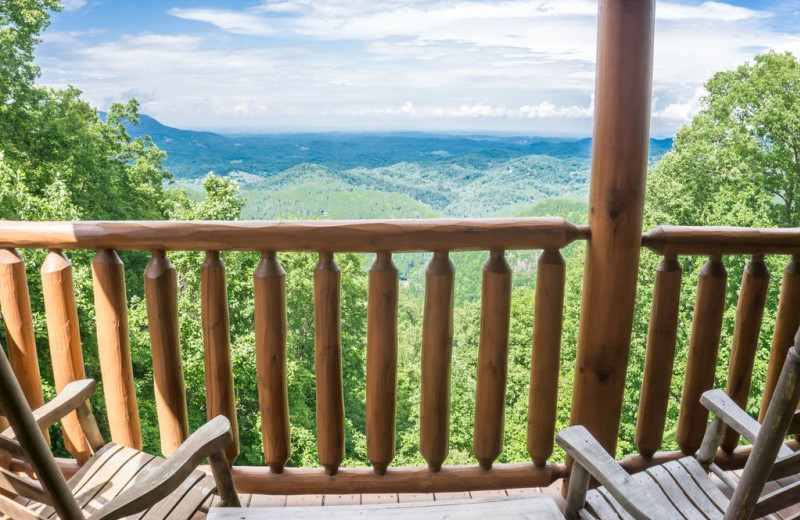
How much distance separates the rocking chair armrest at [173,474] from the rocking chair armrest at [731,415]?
1.07m

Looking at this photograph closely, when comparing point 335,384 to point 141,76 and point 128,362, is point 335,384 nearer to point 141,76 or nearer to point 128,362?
point 128,362

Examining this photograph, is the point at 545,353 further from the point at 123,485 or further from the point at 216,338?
the point at 123,485

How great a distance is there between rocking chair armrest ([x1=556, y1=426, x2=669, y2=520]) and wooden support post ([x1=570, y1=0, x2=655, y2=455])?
466 mm

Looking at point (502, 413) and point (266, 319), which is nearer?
point (266, 319)

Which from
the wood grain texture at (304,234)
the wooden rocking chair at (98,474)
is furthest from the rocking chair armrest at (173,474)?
the wood grain texture at (304,234)

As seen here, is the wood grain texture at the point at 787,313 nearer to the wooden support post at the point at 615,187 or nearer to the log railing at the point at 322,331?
the wooden support post at the point at 615,187

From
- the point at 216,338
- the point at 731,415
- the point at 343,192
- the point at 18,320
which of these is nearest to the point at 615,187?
the point at 731,415

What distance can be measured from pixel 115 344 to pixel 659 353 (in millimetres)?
1535

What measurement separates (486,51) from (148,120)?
11.4m

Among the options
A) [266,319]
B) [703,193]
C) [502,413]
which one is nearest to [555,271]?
[502,413]

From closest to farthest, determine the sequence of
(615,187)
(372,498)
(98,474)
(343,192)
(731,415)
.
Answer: (731,415) < (98,474) < (615,187) < (372,498) < (343,192)

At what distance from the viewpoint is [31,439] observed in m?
0.83

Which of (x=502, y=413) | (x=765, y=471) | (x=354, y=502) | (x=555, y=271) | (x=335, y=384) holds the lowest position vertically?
(x=354, y=502)

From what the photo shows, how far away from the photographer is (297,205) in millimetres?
11656
